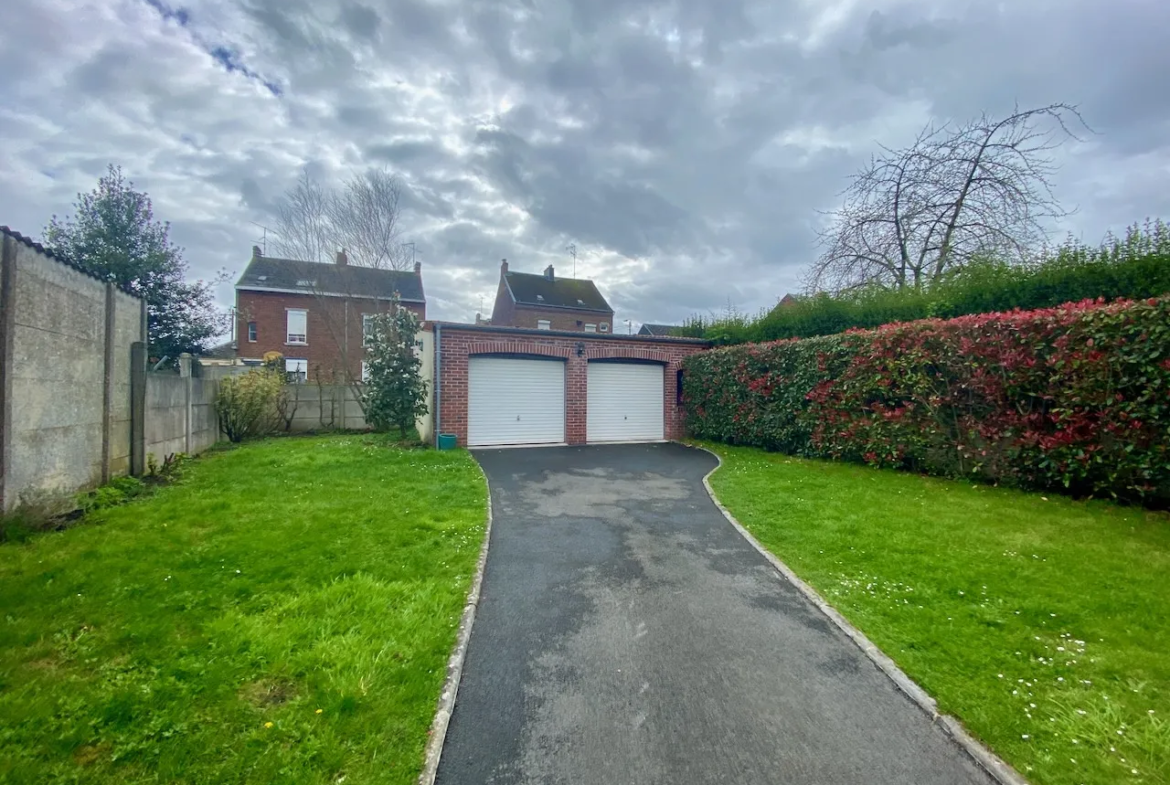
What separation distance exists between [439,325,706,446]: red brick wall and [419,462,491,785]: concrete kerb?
7.49m

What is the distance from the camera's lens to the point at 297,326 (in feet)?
86.9

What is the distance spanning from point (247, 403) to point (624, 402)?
29.5 feet

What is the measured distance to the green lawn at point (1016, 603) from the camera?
2.11m

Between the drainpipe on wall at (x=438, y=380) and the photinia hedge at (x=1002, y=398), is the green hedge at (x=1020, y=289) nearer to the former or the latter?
the photinia hedge at (x=1002, y=398)

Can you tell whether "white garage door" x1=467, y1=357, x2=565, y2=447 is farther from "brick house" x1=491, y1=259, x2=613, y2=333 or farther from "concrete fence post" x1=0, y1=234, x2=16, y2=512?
"brick house" x1=491, y1=259, x2=613, y2=333

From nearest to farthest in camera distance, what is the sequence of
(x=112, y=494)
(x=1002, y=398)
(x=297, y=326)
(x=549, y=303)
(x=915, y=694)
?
(x=915, y=694) → (x=112, y=494) → (x=1002, y=398) → (x=297, y=326) → (x=549, y=303)

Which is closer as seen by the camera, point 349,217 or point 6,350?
point 6,350

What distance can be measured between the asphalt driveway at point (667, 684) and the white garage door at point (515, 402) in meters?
7.01

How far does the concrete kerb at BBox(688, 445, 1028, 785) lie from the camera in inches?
77.1

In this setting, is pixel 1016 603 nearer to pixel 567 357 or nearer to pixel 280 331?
pixel 567 357

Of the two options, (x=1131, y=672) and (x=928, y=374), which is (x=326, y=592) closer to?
(x=1131, y=672)

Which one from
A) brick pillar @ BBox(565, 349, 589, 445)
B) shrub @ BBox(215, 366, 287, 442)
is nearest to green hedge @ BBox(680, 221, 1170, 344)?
brick pillar @ BBox(565, 349, 589, 445)

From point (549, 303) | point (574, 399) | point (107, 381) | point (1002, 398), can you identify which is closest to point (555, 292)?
point (549, 303)

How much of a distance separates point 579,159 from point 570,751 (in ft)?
41.6
